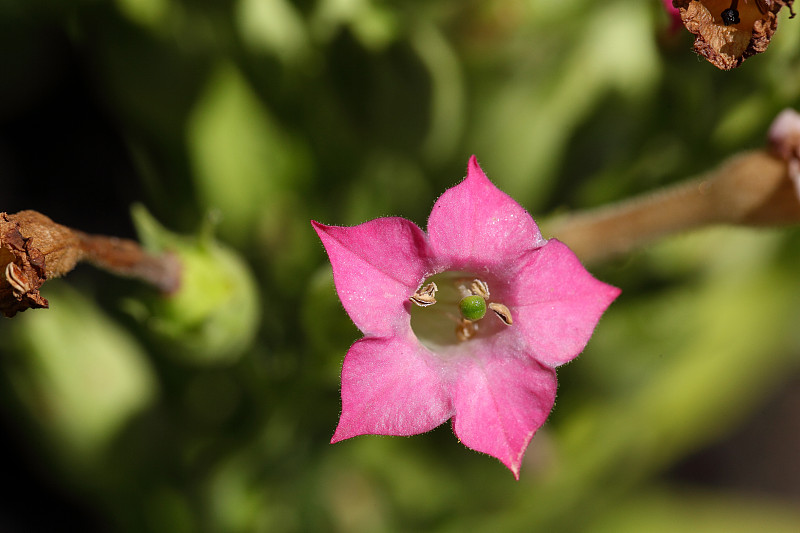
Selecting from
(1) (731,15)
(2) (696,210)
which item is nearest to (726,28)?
(1) (731,15)

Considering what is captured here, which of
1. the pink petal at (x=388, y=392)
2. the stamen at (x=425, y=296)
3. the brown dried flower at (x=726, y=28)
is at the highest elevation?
the brown dried flower at (x=726, y=28)

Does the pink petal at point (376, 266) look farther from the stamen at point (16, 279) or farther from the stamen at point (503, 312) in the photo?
the stamen at point (16, 279)

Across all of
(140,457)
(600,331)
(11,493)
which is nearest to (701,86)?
(600,331)

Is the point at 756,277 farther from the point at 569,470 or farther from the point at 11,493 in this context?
the point at 11,493

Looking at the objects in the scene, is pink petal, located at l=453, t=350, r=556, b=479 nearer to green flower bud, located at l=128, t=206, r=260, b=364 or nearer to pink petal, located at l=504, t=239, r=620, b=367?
pink petal, located at l=504, t=239, r=620, b=367

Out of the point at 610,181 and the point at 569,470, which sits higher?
the point at 610,181

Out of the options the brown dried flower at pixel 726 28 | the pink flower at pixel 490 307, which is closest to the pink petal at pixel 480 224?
the pink flower at pixel 490 307

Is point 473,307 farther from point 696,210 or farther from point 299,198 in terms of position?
point 299,198
